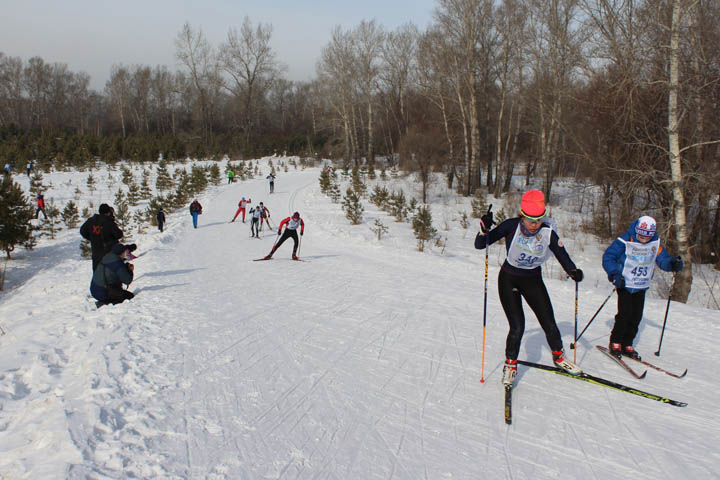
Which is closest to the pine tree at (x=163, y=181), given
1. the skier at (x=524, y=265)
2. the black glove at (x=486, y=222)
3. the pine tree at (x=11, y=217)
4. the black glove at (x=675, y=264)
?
the pine tree at (x=11, y=217)

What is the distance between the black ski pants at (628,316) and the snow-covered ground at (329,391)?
43cm

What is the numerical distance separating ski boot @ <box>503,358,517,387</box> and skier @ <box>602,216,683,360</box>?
170 centimetres


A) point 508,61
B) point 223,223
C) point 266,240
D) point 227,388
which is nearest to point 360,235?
point 266,240

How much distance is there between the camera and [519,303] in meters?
4.30

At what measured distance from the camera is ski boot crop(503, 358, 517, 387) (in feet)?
13.4

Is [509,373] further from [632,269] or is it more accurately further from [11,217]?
[11,217]

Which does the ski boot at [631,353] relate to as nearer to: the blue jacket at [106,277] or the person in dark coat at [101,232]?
the blue jacket at [106,277]

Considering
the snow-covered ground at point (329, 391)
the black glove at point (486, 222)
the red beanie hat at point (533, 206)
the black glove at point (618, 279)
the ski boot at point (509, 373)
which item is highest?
the red beanie hat at point (533, 206)

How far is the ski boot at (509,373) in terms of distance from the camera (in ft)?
13.4

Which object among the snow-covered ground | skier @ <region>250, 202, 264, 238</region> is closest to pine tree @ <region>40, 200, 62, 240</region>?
skier @ <region>250, 202, 264, 238</region>

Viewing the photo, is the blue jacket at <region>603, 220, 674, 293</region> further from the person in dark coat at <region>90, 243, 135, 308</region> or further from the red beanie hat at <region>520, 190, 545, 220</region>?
the person in dark coat at <region>90, 243, 135, 308</region>

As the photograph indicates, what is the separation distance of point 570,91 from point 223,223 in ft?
56.1

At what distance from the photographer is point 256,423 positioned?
3.57 metres

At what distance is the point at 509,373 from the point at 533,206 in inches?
67.0
